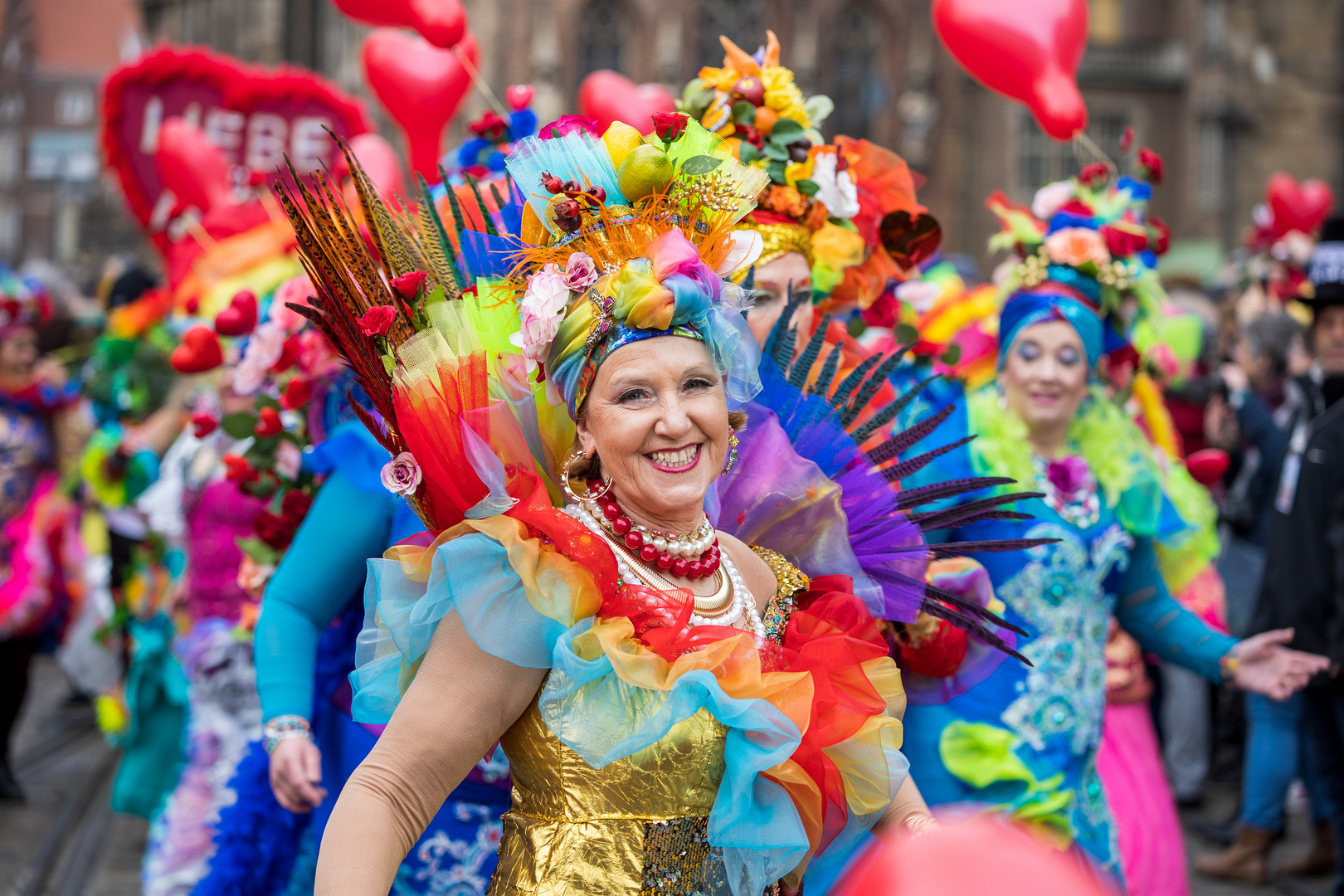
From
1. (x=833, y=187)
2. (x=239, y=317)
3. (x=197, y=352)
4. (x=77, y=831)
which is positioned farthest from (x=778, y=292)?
(x=77, y=831)

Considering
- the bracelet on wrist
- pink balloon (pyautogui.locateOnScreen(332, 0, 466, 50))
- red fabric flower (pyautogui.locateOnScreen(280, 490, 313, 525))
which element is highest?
pink balloon (pyautogui.locateOnScreen(332, 0, 466, 50))

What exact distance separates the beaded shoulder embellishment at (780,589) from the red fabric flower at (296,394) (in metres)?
1.75

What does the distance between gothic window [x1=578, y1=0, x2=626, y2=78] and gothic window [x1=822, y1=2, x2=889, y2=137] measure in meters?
5.05

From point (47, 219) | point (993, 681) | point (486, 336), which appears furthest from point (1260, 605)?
point (47, 219)

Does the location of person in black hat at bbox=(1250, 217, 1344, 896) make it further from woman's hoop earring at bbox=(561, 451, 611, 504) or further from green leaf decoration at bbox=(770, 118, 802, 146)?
woman's hoop earring at bbox=(561, 451, 611, 504)

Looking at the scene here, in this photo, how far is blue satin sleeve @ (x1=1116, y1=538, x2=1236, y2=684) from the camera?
139 inches

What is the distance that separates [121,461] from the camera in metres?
6.99

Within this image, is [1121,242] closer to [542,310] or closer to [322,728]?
[542,310]

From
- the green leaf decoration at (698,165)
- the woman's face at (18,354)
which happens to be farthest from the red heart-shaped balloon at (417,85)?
the woman's face at (18,354)

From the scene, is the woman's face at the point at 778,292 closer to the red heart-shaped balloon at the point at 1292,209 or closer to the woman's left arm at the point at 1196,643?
the woman's left arm at the point at 1196,643

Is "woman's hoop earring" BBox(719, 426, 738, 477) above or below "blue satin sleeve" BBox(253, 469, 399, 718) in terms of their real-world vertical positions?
above

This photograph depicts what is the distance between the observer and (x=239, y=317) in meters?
3.94

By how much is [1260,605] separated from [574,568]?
3.79m

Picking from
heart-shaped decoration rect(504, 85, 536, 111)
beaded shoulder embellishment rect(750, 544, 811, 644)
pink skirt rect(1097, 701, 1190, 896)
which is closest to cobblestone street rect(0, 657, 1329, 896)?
pink skirt rect(1097, 701, 1190, 896)
